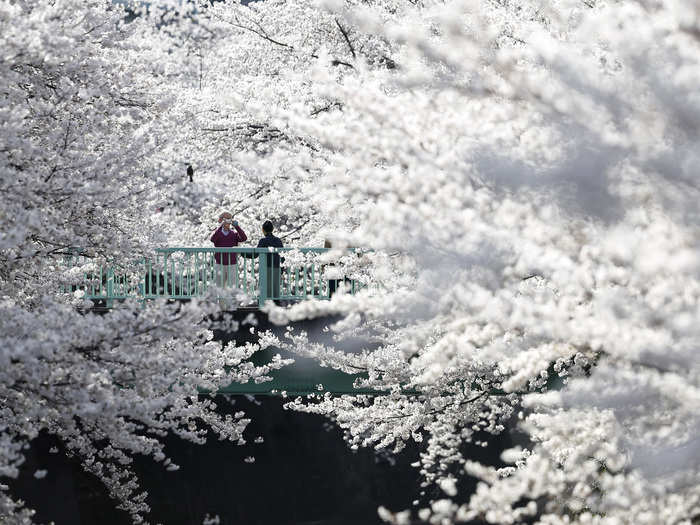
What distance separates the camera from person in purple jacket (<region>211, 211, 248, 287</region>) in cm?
1423

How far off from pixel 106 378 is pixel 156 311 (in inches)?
25.3

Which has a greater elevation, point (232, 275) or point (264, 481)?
point (232, 275)

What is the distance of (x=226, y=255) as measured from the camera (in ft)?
48.0

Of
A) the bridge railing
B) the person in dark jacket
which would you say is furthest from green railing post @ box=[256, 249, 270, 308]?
the person in dark jacket

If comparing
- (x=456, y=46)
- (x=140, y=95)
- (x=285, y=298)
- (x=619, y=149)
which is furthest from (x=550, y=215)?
(x=285, y=298)

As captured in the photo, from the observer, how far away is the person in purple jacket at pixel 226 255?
46.7 ft

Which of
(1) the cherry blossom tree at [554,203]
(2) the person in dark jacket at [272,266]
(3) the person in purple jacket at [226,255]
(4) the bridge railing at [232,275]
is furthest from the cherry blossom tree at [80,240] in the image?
(1) the cherry blossom tree at [554,203]

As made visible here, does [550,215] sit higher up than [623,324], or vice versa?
[550,215]

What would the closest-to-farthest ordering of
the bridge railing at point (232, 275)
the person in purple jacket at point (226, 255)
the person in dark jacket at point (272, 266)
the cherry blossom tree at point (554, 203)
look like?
the cherry blossom tree at point (554, 203), the bridge railing at point (232, 275), the person in purple jacket at point (226, 255), the person in dark jacket at point (272, 266)

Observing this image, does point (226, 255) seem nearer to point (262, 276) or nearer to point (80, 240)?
point (262, 276)

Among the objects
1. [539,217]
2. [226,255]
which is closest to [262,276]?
[226,255]

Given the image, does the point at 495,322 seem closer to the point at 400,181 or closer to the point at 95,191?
the point at 400,181

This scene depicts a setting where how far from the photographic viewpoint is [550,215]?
161 inches

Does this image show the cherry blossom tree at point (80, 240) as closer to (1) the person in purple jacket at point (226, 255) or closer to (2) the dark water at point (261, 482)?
(1) the person in purple jacket at point (226, 255)
